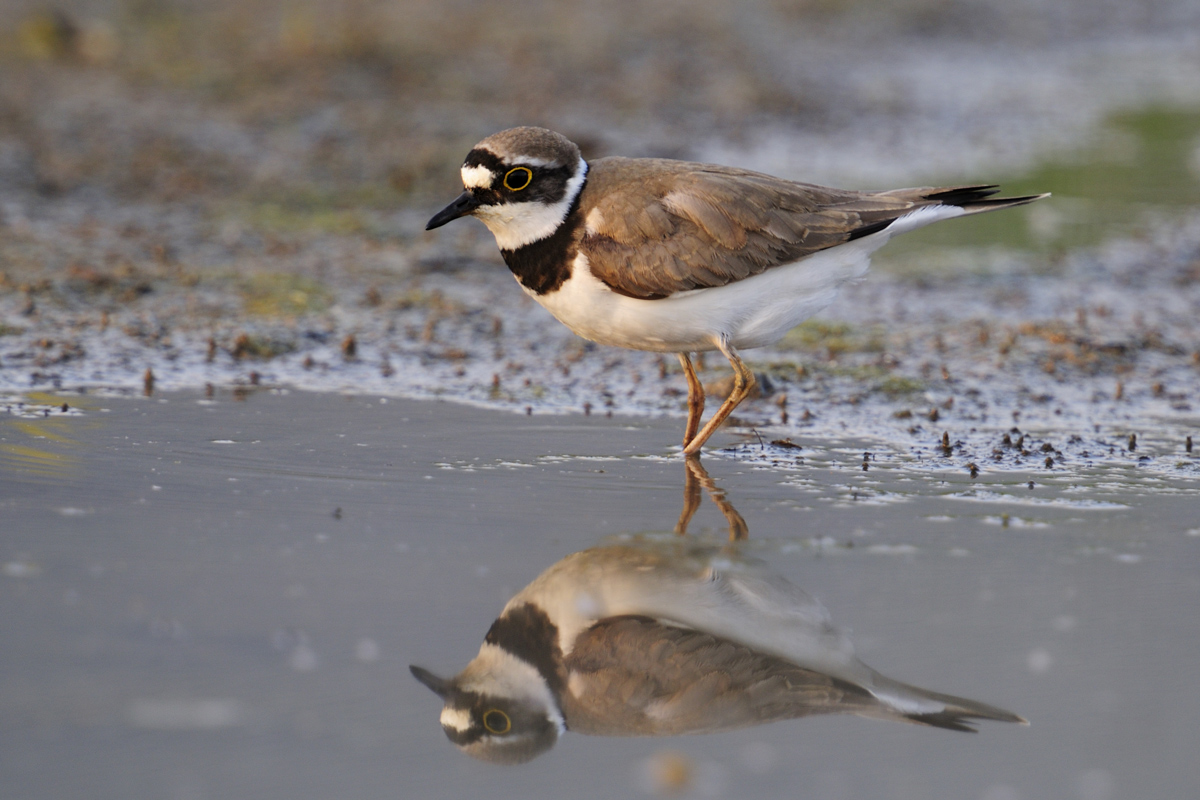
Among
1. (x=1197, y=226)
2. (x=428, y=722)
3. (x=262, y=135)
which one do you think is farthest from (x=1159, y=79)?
(x=428, y=722)

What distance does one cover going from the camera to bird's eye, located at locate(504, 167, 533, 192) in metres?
5.60

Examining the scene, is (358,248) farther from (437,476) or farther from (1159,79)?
(1159,79)

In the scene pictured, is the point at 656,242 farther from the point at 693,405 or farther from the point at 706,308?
the point at 693,405

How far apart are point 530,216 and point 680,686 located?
259cm

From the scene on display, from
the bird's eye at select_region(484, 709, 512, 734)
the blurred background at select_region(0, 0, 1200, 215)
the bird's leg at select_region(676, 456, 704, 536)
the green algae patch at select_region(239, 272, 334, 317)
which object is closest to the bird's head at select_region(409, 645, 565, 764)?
the bird's eye at select_region(484, 709, 512, 734)

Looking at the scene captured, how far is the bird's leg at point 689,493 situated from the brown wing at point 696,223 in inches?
29.9

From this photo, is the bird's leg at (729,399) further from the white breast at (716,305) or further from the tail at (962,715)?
the tail at (962,715)

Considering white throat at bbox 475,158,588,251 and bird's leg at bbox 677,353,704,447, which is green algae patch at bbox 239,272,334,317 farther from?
bird's leg at bbox 677,353,704,447

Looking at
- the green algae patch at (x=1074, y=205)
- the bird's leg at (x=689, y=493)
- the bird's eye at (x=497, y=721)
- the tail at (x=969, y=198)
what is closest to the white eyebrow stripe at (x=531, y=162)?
the bird's leg at (x=689, y=493)

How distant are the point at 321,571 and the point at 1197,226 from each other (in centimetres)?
882

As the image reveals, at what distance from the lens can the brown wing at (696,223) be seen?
554cm

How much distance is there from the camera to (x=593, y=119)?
42.2ft

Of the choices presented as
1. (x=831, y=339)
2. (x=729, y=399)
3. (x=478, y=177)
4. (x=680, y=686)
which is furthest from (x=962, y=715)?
(x=831, y=339)

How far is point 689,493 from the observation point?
5.27 m
